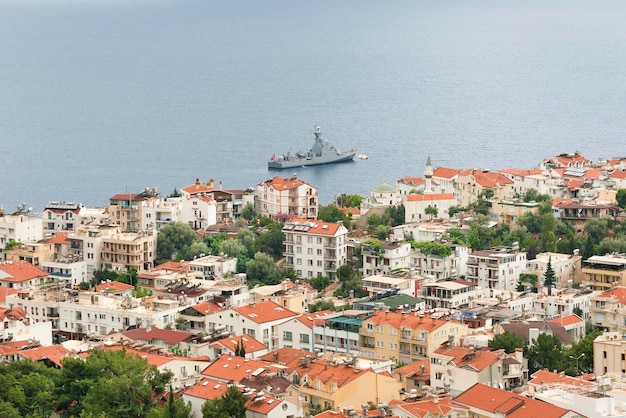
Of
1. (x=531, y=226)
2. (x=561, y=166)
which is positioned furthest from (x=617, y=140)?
(x=531, y=226)

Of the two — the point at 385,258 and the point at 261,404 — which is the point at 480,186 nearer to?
the point at 385,258

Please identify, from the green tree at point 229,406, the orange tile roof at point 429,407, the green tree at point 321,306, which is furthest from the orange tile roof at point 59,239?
the orange tile roof at point 429,407

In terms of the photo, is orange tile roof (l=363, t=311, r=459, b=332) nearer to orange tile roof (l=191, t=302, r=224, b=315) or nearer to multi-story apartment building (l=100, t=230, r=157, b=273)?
orange tile roof (l=191, t=302, r=224, b=315)

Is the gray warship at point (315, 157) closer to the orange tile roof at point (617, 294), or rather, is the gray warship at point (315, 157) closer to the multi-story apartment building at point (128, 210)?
the multi-story apartment building at point (128, 210)

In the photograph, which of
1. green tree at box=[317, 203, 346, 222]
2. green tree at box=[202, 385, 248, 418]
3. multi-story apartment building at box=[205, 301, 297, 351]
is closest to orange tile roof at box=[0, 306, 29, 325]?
multi-story apartment building at box=[205, 301, 297, 351]

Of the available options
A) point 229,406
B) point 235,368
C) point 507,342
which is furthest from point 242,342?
point 229,406
